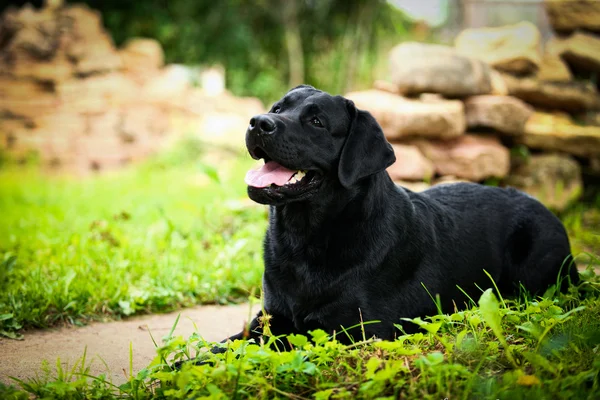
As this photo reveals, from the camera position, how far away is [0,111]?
10766 mm

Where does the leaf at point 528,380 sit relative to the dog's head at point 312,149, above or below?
below

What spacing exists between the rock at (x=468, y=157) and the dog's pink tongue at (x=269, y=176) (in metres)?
3.99

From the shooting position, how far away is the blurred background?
16.9 ft

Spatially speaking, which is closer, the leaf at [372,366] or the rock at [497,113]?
the leaf at [372,366]

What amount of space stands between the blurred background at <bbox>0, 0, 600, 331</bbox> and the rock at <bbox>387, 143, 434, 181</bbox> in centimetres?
2

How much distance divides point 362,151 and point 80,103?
940 cm

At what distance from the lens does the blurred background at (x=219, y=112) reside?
5164mm

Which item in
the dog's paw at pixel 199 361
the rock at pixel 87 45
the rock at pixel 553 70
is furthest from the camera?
the rock at pixel 87 45

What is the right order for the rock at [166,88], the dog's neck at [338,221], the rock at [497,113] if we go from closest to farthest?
the dog's neck at [338,221] < the rock at [497,113] < the rock at [166,88]

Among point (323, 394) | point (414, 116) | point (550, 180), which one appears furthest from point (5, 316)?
point (550, 180)

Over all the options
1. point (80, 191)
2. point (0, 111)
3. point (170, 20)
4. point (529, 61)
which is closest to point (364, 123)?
point (529, 61)

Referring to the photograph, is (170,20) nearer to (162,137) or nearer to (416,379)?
(162,137)

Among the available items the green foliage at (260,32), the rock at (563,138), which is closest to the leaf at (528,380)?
the rock at (563,138)

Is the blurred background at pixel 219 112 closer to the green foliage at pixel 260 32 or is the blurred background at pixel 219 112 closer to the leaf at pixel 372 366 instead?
the green foliage at pixel 260 32
